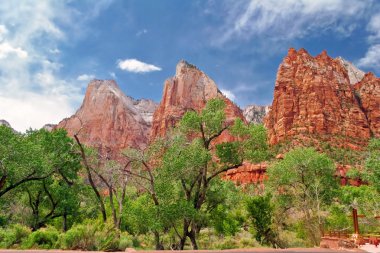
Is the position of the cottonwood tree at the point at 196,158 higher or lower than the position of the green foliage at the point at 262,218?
higher

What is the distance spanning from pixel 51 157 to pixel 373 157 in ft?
78.5

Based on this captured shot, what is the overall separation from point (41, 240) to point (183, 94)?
152 metres

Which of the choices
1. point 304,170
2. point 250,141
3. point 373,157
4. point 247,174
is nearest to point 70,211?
point 250,141

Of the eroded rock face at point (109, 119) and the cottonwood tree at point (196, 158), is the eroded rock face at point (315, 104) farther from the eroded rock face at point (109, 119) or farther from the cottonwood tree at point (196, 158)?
the cottonwood tree at point (196, 158)

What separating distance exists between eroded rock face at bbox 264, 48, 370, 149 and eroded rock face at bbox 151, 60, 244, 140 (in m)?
24.4

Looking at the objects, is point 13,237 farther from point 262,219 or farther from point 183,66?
point 183,66

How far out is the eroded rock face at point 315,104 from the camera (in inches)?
4943

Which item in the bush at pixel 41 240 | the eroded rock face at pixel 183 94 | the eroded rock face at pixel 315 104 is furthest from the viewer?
the eroded rock face at pixel 183 94

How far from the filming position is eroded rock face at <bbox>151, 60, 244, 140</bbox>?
16388cm

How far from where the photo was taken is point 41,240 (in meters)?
18.4

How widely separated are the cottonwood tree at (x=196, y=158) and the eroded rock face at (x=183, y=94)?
449 feet

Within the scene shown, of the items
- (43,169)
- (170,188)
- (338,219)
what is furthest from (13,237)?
(338,219)

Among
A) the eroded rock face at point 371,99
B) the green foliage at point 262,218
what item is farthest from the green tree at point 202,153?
the eroded rock face at point 371,99

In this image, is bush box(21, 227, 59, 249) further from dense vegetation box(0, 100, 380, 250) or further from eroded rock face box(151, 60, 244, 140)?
eroded rock face box(151, 60, 244, 140)
